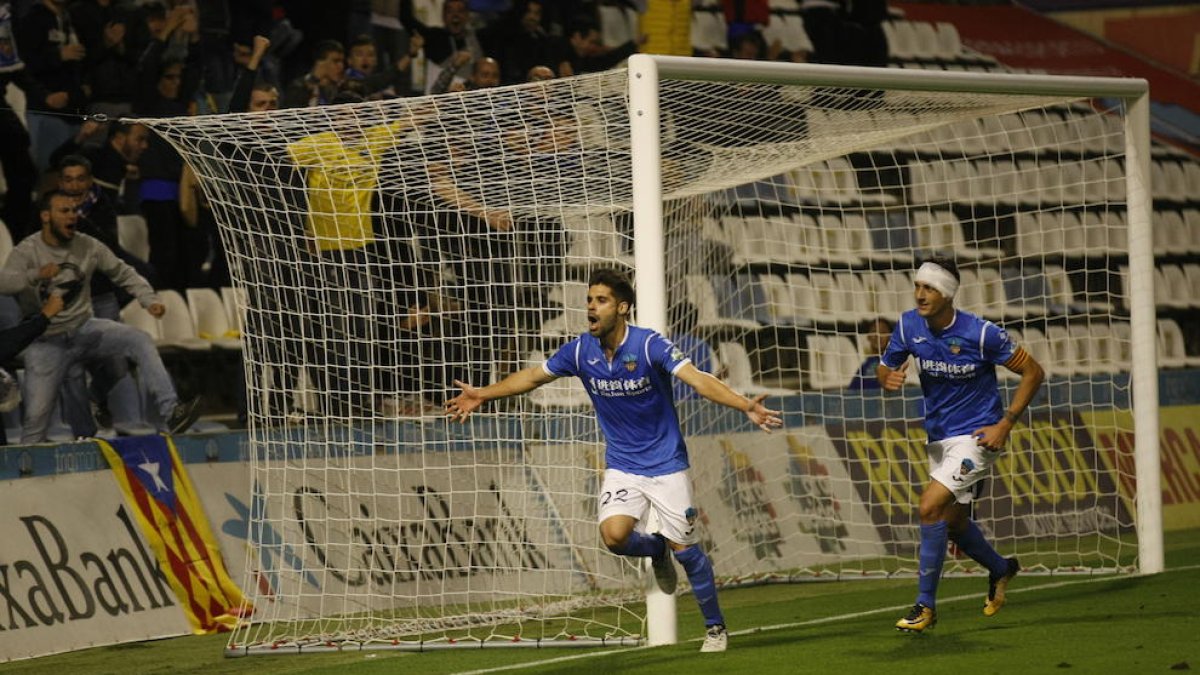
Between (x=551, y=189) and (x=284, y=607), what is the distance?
2930mm

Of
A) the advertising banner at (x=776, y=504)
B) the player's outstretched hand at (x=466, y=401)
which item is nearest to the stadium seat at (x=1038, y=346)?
the advertising banner at (x=776, y=504)

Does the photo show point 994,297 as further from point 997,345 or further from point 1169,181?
point 1169,181

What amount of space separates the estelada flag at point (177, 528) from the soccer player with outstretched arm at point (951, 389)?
4.03 meters

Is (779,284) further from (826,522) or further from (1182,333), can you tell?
(1182,333)

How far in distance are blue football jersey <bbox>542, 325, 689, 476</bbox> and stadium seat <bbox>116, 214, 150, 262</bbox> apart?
5.11 metres

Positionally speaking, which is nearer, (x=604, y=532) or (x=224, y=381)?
(x=604, y=532)

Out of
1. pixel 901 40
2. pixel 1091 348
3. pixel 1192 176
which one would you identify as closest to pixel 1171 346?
pixel 1091 348

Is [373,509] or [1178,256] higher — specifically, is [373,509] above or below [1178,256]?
below

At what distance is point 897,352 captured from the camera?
9281 millimetres

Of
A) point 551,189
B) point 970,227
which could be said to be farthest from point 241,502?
point 970,227

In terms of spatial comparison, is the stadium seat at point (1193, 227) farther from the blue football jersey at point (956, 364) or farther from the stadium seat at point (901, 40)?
the blue football jersey at point (956, 364)

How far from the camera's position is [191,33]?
532 inches

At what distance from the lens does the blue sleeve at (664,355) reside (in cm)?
832

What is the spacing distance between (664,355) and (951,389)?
1.73 m
